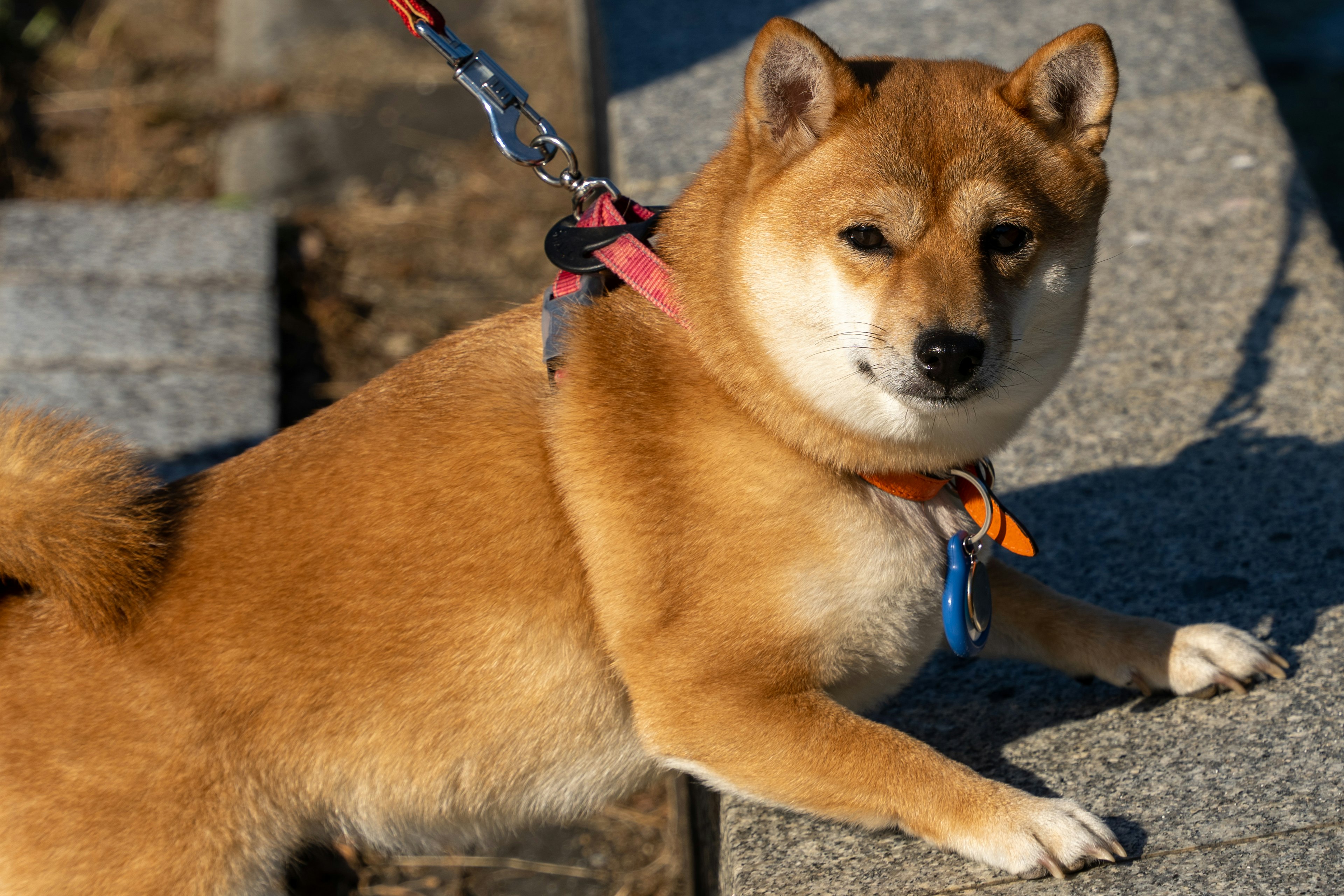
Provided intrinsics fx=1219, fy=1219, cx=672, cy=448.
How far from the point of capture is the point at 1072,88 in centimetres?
245

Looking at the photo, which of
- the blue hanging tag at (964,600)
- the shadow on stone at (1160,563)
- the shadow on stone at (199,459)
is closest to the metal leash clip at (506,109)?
the blue hanging tag at (964,600)

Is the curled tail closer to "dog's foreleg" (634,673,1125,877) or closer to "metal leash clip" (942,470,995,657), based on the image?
"dog's foreleg" (634,673,1125,877)

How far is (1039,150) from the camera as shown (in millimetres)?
2375

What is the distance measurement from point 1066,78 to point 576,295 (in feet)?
3.55

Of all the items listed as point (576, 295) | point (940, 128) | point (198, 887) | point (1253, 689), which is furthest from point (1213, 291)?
point (198, 887)

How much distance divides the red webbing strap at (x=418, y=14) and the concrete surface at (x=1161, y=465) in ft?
5.67

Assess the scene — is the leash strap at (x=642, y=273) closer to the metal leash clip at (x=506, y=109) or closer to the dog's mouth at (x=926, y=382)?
the metal leash clip at (x=506, y=109)

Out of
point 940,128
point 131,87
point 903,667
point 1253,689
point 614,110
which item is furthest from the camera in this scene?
point 131,87

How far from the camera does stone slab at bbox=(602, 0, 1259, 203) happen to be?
4.88 m

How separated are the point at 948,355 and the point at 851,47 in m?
3.34

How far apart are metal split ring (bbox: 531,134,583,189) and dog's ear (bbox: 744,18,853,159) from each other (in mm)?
525

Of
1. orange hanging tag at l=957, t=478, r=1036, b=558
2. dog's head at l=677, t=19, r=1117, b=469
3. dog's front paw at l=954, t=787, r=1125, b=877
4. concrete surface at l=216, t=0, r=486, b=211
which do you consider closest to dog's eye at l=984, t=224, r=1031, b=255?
dog's head at l=677, t=19, r=1117, b=469

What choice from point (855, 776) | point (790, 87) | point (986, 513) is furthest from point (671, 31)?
point (855, 776)

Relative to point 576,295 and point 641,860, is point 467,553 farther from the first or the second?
point 641,860
